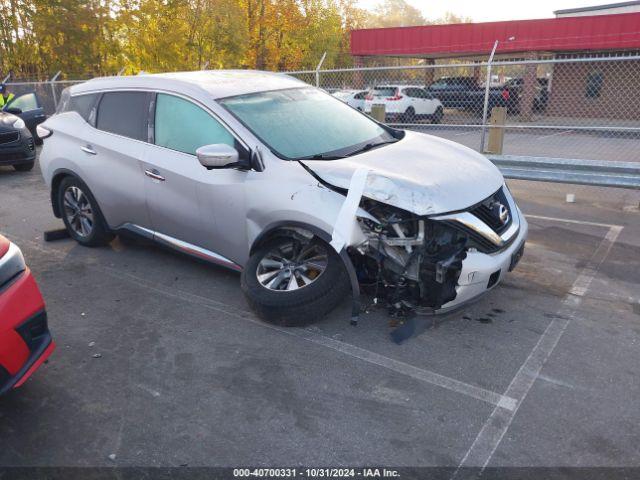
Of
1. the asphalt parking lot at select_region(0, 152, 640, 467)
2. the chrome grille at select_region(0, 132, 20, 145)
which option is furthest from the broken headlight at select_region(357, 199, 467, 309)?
the chrome grille at select_region(0, 132, 20, 145)

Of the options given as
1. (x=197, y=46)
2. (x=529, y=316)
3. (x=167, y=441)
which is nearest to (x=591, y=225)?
(x=529, y=316)

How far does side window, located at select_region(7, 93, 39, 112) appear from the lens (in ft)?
40.6

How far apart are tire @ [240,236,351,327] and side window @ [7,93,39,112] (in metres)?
10.8

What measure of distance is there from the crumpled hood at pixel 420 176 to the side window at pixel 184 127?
85cm

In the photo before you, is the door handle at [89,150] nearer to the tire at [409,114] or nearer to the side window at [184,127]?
the side window at [184,127]

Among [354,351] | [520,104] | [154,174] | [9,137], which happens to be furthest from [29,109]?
[520,104]

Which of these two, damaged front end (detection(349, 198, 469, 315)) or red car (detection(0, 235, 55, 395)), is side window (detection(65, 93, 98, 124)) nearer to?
red car (detection(0, 235, 55, 395))

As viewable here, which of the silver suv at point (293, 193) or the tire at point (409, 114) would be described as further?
the tire at point (409, 114)

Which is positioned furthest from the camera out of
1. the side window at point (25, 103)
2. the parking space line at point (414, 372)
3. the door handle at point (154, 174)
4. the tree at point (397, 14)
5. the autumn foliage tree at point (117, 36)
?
the tree at point (397, 14)

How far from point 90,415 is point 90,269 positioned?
250cm

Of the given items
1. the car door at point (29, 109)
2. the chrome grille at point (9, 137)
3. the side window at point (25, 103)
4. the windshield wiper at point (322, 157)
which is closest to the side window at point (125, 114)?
the windshield wiper at point (322, 157)

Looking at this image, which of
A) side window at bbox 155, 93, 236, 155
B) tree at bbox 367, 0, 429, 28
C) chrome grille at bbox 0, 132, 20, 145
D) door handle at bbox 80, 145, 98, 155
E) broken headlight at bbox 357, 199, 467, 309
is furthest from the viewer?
tree at bbox 367, 0, 429, 28

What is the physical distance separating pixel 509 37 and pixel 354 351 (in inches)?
847

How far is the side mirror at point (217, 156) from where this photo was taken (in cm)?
393
